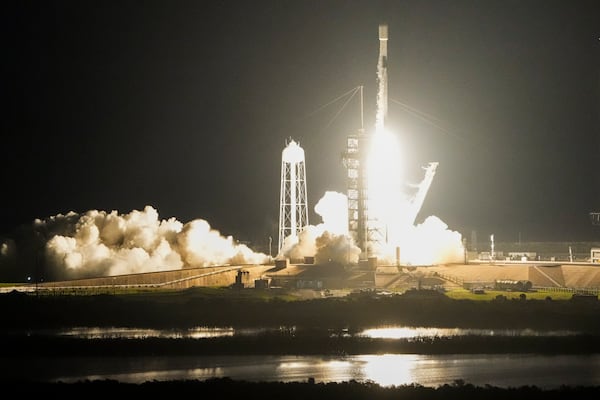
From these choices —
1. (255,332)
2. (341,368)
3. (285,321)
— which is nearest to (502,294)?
(285,321)

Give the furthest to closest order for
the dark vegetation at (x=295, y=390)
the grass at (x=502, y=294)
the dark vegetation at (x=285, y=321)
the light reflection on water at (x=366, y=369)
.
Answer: the grass at (x=502, y=294)
the dark vegetation at (x=285, y=321)
the light reflection on water at (x=366, y=369)
the dark vegetation at (x=295, y=390)

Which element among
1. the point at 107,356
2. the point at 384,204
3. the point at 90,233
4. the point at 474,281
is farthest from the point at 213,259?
the point at 107,356

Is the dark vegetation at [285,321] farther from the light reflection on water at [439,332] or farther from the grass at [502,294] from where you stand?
the grass at [502,294]

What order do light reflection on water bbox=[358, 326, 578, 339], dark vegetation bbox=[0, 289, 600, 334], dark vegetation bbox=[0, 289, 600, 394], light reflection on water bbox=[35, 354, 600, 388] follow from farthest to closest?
dark vegetation bbox=[0, 289, 600, 334] → light reflection on water bbox=[358, 326, 578, 339] → dark vegetation bbox=[0, 289, 600, 394] → light reflection on water bbox=[35, 354, 600, 388]

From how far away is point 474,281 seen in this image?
72875mm

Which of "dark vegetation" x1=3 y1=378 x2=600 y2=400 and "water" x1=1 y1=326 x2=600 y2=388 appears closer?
"dark vegetation" x1=3 y1=378 x2=600 y2=400

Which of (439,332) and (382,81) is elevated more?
(382,81)

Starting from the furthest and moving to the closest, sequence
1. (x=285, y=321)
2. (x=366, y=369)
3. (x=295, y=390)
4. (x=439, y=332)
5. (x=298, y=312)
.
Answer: (x=298, y=312)
(x=285, y=321)
(x=439, y=332)
(x=366, y=369)
(x=295, y=390)

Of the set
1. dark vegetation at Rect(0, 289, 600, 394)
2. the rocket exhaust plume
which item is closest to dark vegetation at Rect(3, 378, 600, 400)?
dark vegetation at Rect(0, 289, 600, 394)

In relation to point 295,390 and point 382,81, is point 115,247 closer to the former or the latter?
point 382,81

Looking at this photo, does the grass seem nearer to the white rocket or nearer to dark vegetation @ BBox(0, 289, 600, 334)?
dark vegetation @ BBox(0, 289, 600, 334)

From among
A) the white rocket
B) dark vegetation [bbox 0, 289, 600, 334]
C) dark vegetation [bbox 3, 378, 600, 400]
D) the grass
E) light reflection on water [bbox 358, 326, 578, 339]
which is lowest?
dark vegetation [bbox 3, 378, 600, 400]

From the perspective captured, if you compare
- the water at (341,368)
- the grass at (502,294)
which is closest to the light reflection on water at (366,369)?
the water at (341,368)

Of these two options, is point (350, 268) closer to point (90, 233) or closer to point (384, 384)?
point (90, 233)
